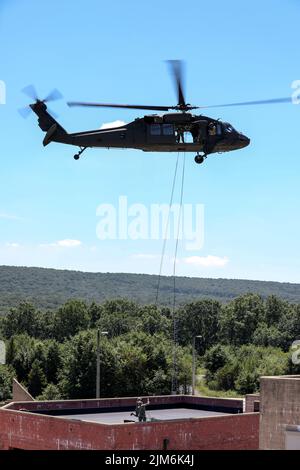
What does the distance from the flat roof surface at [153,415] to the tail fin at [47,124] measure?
48.5 ft

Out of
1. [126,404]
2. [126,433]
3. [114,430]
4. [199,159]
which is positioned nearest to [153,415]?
[126,404]

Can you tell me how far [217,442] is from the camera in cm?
3925

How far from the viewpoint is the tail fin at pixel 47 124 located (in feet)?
133

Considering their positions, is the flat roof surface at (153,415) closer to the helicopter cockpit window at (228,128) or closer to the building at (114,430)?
the building at (114,430)

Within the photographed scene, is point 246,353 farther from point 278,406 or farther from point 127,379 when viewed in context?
Answer: point 278,406

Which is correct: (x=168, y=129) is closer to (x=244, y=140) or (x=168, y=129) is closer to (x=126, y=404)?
(x=244, y=140)

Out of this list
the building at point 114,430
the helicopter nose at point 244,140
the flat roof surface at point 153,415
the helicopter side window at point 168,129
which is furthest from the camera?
the flat roof surface at point 153,415

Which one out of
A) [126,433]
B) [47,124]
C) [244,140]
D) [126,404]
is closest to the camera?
[126,433]

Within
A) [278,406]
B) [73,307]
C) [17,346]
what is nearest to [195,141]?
[278,406]

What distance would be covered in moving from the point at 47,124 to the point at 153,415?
56.9ft

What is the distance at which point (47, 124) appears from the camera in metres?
41.5

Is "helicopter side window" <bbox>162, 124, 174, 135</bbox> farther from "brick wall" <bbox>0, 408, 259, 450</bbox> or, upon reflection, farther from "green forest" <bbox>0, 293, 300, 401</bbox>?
"green forest" <bbox>0, 293, 300, 401</bbox>

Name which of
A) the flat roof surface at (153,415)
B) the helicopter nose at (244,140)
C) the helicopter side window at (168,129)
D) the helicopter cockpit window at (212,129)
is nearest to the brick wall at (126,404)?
the flat roof surface at (153,415)
